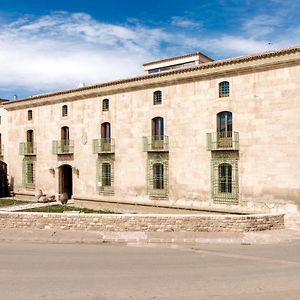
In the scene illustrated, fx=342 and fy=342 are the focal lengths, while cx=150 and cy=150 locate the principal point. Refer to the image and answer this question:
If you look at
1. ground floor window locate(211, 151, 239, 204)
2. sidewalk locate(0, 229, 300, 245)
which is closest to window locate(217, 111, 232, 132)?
ground floor window locate(211, 151, 239, 204)

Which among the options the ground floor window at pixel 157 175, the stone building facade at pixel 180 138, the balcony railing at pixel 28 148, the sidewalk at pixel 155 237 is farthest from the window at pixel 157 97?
the balcony railing at pixel 28 148

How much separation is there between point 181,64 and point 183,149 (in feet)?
42.5

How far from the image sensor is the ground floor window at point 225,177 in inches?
780

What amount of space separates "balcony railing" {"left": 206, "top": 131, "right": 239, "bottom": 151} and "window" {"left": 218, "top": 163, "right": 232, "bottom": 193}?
1086 millimetres

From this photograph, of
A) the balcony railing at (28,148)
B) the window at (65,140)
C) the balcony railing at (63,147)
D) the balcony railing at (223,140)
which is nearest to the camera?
the balcony railing at (223,140)

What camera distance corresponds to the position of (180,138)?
72.1 feet

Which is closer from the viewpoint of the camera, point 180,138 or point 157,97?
point 180,138

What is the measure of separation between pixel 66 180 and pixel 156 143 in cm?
1033

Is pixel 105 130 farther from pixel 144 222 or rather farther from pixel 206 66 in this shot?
pixel 144 222

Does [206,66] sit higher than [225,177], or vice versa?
[206,66]

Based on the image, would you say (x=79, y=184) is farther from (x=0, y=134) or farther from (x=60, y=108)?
(x=0, y=134)

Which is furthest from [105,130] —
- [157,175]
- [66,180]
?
[66,180]

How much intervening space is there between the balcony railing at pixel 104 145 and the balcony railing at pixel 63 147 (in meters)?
2.63

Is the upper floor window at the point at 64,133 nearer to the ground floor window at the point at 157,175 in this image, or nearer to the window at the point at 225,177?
the ground floor window at the point at 157,175
